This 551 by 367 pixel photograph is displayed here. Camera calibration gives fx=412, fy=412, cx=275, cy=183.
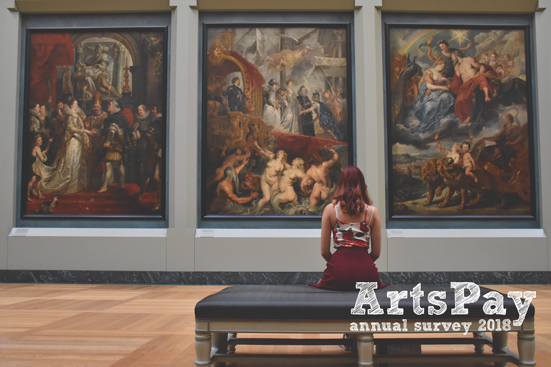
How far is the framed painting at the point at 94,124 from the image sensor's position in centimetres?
962

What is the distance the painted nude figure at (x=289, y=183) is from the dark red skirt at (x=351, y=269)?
5.77 m

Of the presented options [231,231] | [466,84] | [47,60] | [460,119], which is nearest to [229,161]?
[231,231]

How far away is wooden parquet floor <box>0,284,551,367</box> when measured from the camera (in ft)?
13.0

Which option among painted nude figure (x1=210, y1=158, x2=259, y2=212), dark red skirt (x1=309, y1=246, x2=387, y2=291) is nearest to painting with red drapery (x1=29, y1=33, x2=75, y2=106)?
painted nude figure (x1=210, y1=158, x2=259, y2=212)

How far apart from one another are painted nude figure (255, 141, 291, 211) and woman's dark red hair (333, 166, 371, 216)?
5.82 metres

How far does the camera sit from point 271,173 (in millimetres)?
9508

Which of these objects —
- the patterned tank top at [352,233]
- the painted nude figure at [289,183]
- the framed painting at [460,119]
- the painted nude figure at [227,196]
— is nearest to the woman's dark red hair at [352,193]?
the patterned tank top at [352,233]

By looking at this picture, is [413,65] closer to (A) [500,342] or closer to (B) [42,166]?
(A) [500,342]

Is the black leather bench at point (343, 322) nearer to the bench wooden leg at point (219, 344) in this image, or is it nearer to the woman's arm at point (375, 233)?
the bench wooden leg at point (219, 344)

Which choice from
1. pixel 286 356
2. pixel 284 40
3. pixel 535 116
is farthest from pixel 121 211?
pixel 535 116

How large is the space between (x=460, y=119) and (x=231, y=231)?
5869mm

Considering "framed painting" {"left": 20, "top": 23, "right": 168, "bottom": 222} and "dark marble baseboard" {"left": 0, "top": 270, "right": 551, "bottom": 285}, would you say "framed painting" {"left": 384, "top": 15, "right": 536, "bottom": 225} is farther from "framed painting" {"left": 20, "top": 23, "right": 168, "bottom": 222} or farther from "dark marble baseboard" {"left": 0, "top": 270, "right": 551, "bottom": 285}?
"framed painting" {"left": 20, "top": 23, "right": 168, "bottom": 222}

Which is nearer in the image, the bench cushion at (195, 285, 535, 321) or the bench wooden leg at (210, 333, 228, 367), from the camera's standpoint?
the bench cushion at (195, 285, 535, 321)

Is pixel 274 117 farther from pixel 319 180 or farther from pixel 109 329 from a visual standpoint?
pixel 109 329
